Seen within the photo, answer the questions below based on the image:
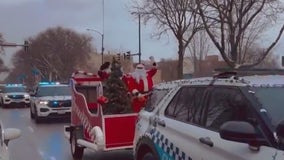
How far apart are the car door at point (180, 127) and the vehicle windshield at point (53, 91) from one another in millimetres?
16786

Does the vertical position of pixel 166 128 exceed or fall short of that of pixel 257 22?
it falls short

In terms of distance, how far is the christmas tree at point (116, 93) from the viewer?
10.2 m

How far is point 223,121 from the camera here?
4703 millimetres

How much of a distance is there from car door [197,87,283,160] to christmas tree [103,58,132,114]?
518cm

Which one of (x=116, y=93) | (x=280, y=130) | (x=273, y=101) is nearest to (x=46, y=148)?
(x=116, y=93)

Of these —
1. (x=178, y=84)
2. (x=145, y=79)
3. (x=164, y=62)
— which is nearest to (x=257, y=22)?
(x=145, y=79)

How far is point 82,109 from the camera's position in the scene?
10852mm

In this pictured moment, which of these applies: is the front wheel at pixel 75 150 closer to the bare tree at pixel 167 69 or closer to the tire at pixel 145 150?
the tire at pixel 145 150

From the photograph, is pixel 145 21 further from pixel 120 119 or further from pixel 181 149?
pixel 181 149

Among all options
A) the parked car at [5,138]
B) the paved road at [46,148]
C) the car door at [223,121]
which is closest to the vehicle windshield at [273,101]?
the car door at [223,121]

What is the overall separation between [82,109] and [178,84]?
4.94 metres

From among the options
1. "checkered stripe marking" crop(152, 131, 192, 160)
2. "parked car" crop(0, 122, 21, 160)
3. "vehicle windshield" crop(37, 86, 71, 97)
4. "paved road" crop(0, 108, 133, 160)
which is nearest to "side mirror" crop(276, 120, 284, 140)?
"checkered stripe marking" crop(152, 131, 192, 160)

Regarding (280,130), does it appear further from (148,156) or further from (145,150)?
(145,150)

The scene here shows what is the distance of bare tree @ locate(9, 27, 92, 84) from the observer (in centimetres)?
9725
